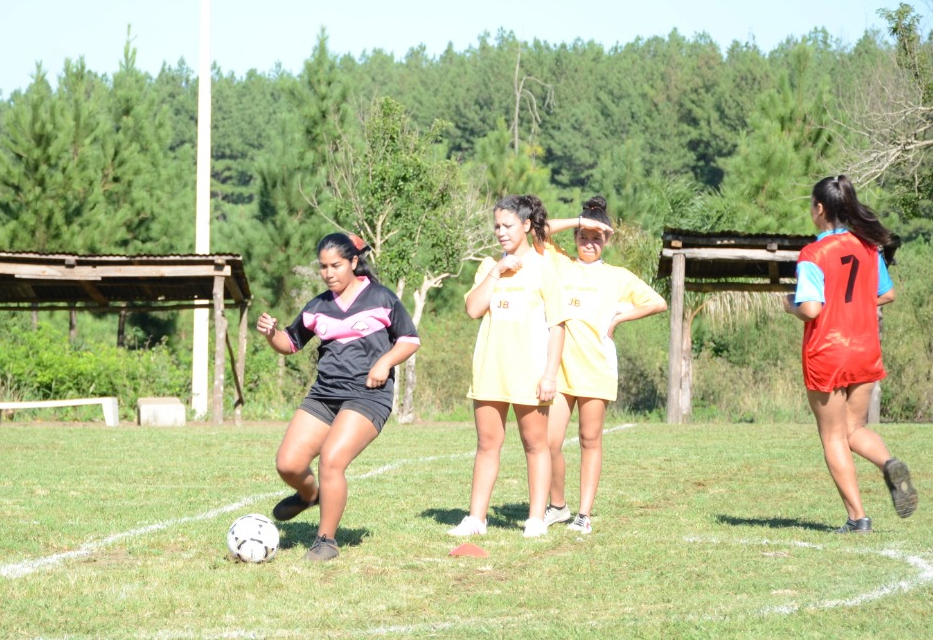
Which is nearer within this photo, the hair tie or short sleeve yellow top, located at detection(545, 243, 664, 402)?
the hair tie

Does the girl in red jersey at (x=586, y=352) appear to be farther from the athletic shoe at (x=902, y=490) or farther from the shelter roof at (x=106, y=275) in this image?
the shelter roof at (x=106, y=275)

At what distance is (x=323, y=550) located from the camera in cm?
616

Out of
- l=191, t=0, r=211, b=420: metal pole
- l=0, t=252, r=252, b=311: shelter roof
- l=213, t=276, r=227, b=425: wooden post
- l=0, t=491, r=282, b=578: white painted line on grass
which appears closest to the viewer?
l=0, t=491, r=282, b=578: white painted line on grass

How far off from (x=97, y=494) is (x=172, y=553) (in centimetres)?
308

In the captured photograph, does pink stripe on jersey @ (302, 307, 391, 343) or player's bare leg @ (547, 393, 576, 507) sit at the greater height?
pink stripe on jersey @ (302, 307, 391, 343)

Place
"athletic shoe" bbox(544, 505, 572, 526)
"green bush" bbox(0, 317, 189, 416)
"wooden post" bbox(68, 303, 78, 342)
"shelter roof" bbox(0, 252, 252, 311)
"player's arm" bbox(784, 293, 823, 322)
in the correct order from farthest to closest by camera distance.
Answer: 1. "wooden post" bbox(68, 303, 78, 342)
2. "green bush" bbox(0, 317, 189, 416)
3. "shelter roof" bbox(0, 252, 252, 311)
4. "athletic shoe" bbox(544, 505, 572, 526)
5. "player's arm" bbox(784, 293, 823, 322)

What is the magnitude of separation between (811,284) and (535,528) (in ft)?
6.81

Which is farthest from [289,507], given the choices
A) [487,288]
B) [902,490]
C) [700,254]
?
[700,254]

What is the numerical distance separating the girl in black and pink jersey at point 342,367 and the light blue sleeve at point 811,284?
7.09 feet

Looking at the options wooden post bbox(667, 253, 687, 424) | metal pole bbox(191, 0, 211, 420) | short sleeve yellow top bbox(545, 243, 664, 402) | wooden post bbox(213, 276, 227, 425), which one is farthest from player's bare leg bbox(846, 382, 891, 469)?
metal pole bbox(191, 0, 211, 420)

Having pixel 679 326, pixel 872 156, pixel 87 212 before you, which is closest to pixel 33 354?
pixel 87 212

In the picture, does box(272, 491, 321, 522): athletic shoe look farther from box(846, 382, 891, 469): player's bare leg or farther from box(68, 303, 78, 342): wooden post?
box(68, 303, 78, 342): wooden post

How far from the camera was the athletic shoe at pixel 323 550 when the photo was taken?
6.12 meters

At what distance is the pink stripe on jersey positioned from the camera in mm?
6445
